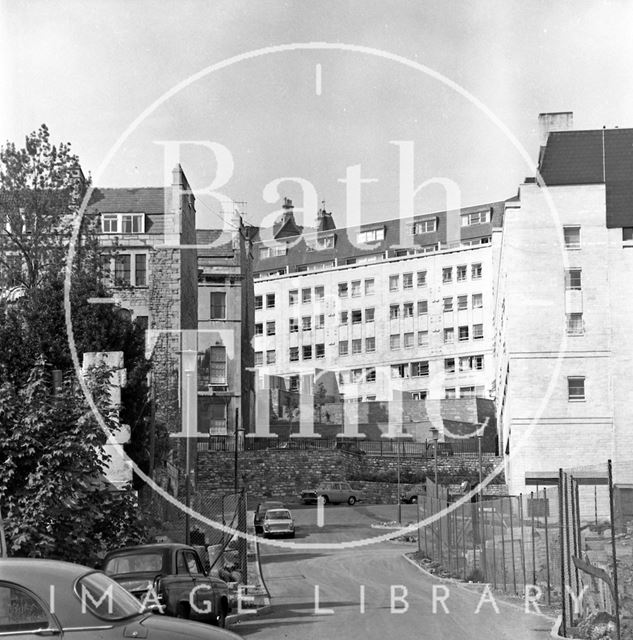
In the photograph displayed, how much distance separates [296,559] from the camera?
141ft

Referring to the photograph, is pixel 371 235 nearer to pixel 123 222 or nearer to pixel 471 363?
pixel 471 363

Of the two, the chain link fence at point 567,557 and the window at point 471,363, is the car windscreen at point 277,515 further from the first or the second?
the window at point 471,363

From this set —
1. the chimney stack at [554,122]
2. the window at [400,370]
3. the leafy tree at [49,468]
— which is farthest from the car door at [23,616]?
the window at [400,370]

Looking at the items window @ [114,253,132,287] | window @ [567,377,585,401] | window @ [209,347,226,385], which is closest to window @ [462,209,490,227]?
window @ [209,347,226,385]

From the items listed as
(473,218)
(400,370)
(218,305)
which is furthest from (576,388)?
(473,218)

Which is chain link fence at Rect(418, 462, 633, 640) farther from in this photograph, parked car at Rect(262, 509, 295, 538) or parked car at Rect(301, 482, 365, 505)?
parked car at Rect(301, 482, 365, 505)

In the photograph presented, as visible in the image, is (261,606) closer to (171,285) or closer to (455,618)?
(455,618)

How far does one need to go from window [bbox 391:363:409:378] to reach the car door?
10357cm

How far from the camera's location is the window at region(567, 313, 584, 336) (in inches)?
2387

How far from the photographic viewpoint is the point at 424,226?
117 meters

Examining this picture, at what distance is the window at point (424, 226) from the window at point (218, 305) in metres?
38.4

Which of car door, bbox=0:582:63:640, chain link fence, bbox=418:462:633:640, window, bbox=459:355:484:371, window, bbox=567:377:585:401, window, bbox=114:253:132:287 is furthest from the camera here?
window, bbox=459:355:484:371

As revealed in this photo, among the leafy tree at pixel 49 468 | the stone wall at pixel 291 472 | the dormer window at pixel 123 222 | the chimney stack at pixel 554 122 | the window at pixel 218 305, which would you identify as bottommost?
the stone wall at pixel 291 472

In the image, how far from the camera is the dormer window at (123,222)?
61.4 meters
